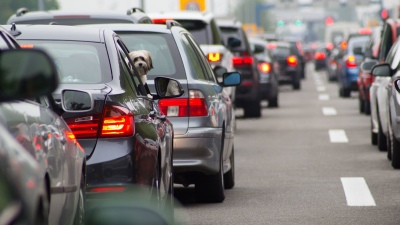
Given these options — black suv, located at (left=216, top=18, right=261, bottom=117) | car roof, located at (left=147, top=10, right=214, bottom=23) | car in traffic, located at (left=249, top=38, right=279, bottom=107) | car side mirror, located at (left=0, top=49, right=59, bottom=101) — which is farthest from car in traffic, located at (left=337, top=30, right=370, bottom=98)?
car side mirror, located at (left=0, top=49, right=59, bottom=101)

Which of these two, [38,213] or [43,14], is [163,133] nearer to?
[38,213]

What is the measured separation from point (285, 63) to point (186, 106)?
A: 32571mm

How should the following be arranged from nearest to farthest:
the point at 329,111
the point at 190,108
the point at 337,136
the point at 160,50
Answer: the point at 190,108, the point at 160,50, the point at 337,136, the point at 329,111

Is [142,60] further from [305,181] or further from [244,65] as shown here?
[244,65]

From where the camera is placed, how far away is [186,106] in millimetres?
9922

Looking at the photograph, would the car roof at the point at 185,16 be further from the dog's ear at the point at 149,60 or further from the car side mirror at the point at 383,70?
the dog's ear at the point at 149,60

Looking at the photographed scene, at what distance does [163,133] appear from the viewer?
310 inches

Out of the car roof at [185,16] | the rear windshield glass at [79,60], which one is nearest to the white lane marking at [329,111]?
the car roof at [185,16]

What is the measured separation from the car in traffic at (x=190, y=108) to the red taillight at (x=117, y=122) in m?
2.86

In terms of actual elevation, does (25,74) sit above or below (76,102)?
above

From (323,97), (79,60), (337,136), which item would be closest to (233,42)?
(337,136)

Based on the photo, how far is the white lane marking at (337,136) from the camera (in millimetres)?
18939

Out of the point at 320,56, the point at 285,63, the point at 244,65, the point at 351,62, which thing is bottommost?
the point at 320,56

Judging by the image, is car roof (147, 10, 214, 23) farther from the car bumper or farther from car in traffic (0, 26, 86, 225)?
car in traffic (0, 26, 86, 225)
